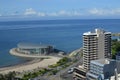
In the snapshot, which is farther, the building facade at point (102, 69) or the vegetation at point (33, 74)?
the vegetation at point (33, 74)

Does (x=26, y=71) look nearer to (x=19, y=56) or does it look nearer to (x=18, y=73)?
(x=18, y=73)

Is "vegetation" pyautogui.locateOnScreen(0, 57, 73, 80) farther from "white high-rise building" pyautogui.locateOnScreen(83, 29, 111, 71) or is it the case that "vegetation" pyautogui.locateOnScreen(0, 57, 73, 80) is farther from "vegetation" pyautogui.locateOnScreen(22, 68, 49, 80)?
"white high-rise building" pyautogui.locateOnScreen(83, 29, 111, 71)

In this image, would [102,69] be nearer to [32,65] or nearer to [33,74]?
[33,74]

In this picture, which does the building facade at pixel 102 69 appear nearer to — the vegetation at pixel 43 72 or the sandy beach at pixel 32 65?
the vegetation at pixel 43 72

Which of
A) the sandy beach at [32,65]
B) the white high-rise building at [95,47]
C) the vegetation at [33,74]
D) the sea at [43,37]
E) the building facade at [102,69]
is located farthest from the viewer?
the sea at [43,37]

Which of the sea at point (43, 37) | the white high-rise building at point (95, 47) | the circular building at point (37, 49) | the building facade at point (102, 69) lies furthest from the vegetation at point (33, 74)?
the circular building at point (37, 49)

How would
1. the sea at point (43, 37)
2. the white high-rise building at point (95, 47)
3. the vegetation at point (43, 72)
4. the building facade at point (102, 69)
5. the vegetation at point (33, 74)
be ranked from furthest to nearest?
the sea at point (43, 37), the vegetation at point (33, 74), the white high-rise building at point (95, 47), the vegetation at point (43, 72), the building facade at point (102, 69)

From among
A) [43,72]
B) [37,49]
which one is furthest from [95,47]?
[37,49]

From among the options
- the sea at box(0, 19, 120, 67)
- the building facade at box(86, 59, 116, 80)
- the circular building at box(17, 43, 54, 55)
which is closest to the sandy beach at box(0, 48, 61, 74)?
the circular building at box(17, 43, 54, 55)


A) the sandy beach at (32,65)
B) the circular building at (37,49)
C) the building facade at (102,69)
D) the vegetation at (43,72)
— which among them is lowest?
the sandy beach at (32,65)
